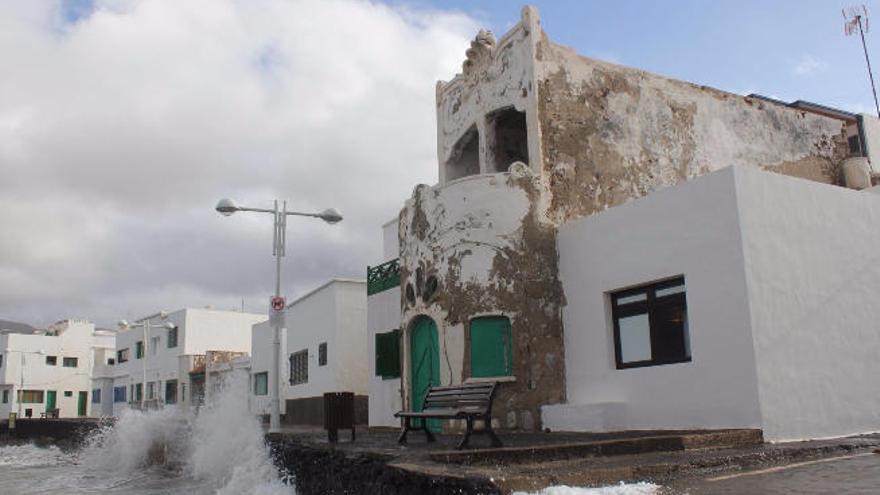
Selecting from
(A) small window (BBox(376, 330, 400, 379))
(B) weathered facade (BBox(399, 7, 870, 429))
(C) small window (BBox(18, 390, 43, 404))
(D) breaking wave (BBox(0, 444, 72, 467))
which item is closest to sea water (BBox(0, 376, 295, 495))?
(D) breaking wave (BBox(0, 444, 72, 467))

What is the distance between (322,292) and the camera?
2639 cm

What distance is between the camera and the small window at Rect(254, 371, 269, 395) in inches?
1262

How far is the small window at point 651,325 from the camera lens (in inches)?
490

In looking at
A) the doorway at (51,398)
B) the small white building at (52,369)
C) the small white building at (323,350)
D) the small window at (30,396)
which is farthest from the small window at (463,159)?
the doorway at (51,398)

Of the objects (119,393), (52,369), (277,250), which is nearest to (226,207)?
(277,250)

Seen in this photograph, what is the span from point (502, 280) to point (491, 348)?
130cm

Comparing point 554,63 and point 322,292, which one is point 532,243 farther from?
point 322,292

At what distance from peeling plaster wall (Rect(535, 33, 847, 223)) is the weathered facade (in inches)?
1.2

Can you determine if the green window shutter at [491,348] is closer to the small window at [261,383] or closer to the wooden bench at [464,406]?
the wooden bench at [464,406]

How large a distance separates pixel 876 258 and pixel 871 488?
797 centimetres

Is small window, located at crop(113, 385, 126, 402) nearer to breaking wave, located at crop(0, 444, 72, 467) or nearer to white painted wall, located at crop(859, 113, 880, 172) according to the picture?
breaking wave, located at crop(0, 444, 72, 467)

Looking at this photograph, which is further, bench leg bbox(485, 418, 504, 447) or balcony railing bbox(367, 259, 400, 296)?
balcony railing bbox(367, 259, 400, 296)

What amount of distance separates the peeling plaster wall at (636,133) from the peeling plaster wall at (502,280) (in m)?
0.89

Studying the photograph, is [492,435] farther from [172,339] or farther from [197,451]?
[172,339]
